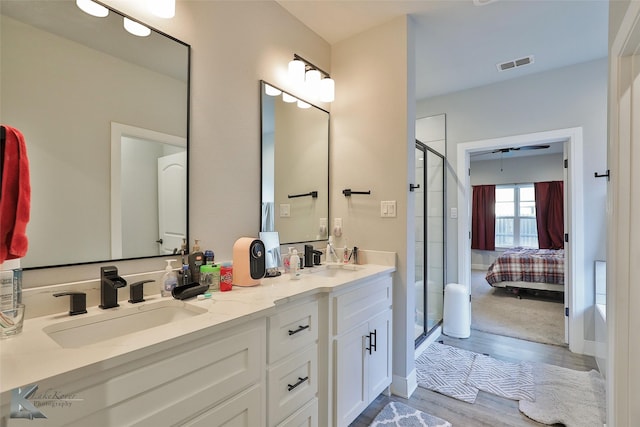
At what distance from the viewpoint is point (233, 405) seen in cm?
103

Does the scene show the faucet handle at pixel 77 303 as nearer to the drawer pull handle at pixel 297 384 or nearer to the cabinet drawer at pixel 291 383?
the cabinet drawer at pixel 291 383

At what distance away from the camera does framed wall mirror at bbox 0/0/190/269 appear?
3.45 feet

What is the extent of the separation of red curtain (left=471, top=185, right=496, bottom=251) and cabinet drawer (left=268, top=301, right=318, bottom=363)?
7007 mm

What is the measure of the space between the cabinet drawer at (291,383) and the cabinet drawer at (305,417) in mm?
25

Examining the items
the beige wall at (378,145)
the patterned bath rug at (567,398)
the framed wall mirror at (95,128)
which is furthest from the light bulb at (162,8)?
the patterned bath rug at (567,398)

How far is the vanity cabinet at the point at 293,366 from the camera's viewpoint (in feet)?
3.98

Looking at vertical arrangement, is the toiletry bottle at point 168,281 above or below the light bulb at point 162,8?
below

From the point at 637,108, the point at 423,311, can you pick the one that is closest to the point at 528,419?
the point at 423,311

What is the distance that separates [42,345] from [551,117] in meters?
3.98

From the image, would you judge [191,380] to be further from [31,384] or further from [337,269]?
[337,269]

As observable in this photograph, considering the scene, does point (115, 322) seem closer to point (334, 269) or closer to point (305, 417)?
point (305, 417)

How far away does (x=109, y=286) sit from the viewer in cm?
114

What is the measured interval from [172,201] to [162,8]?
0.89 meters

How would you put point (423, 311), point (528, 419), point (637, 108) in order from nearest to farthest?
point (637, 108) < point (528, 419) < point (423, 311)
